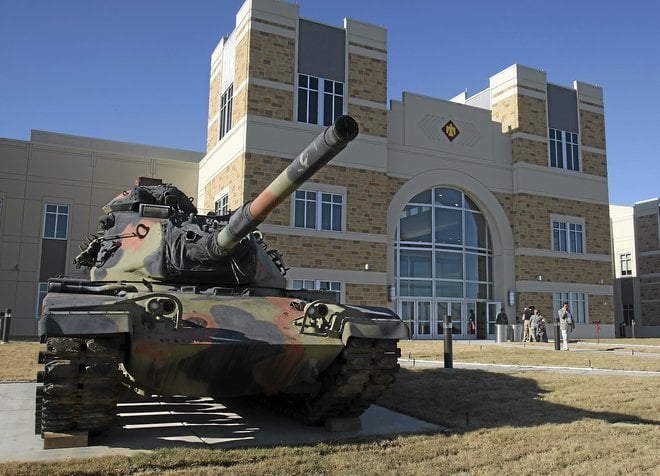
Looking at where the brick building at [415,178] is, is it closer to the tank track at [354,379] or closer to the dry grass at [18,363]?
the dry grass at [18,363]

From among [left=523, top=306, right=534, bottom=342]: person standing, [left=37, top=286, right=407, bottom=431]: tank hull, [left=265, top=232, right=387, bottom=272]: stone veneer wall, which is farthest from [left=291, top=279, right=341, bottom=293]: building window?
[left=37, top=286, right=407, bottom=431]: tank hull

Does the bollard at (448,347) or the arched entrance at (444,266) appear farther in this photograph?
the arched entrance at (444,266)

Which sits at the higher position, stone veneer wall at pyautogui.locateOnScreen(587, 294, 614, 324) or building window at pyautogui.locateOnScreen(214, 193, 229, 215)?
building window at pyautogui.locateOnScreen(214, 193, 229, 215)

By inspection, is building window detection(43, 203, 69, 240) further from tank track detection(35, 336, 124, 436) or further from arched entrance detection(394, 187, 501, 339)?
tank track detection(35, 336, 124, 436)

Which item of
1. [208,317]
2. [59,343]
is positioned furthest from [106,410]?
[208,317]

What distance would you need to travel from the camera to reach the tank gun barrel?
5.13m

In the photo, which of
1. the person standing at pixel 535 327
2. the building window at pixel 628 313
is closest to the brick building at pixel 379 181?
the person standing at pixel 535 327

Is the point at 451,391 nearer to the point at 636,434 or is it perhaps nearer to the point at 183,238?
the point at 636,434

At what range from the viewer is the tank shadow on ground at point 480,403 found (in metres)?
7.68

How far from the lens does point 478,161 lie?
2939 cm

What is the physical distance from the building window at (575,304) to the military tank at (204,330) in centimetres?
2466

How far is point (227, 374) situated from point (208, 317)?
0.61 m

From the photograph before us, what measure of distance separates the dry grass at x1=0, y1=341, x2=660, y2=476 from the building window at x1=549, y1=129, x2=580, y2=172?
2302 cm

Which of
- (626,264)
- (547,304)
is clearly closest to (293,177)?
(547,304)
